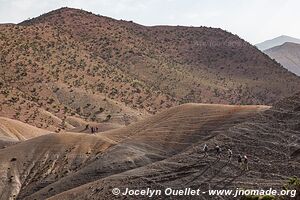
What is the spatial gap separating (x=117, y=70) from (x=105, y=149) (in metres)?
58.0

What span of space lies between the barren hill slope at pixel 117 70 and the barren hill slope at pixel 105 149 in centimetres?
2330

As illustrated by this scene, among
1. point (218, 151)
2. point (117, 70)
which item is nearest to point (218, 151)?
point (218, 151)

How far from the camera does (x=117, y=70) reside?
10119 cm

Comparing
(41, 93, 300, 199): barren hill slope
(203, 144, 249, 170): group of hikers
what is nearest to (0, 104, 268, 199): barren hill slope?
(41, 93, 300, 199): barren hill slope

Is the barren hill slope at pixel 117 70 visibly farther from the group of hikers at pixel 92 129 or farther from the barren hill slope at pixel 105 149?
the barren hill slope at pixel 105 149

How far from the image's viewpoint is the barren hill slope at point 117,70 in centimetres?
8000

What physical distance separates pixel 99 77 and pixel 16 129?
114 feet

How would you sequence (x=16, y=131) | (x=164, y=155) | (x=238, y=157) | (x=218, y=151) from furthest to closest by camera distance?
(x=16, y=131) < (x=164, y=155) < (x=218, y=151) < (x=238, y=157)

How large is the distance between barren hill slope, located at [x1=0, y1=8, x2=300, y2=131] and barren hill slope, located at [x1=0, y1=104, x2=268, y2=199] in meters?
23.3

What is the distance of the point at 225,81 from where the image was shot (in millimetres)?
107562

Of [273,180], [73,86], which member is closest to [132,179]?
[273,180]

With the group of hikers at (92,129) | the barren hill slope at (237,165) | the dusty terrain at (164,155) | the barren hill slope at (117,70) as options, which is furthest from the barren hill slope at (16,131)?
the barren hill slope at (237,165)

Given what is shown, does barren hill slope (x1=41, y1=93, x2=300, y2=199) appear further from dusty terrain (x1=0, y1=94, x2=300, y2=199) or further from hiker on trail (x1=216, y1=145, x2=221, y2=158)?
hiker on trail (x1=216, y1=145, x2=221, y2=158)

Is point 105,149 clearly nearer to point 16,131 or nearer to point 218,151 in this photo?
point 218,151
